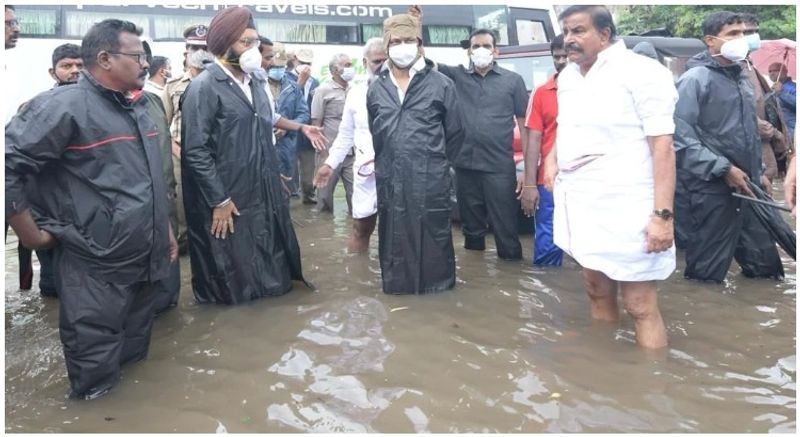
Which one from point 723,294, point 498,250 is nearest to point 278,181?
point 498,250

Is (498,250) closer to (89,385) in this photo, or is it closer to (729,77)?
(729,77)

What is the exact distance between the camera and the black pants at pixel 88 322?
2965mm

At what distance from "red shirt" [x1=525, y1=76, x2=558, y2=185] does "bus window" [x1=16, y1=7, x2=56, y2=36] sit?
962cm

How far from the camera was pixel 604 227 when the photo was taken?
3287 millimetres

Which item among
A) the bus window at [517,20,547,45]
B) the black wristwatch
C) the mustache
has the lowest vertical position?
the black wristwatch

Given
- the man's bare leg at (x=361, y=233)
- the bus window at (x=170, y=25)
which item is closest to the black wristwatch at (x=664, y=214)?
the man's bare leg at (x=361, y=233)

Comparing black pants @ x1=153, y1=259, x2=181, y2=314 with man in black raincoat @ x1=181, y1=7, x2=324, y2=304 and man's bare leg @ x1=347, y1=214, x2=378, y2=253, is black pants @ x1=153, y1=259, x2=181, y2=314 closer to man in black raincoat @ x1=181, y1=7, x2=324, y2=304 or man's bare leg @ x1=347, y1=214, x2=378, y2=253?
man in black raincoat @ x1=181, y1=7, x2=324, y2=304

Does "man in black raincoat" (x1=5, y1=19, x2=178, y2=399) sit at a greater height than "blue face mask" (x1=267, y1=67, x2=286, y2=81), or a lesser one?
lesser

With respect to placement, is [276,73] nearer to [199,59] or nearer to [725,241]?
[199,59]

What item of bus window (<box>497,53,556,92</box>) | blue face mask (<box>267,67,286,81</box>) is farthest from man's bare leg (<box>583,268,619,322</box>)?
blue face mask (<box>267,67,286,81</box>)

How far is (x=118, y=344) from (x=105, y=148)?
0.83 metres

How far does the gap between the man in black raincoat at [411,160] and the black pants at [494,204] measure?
96cm

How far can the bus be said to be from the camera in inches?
456

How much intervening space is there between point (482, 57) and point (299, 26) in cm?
862
